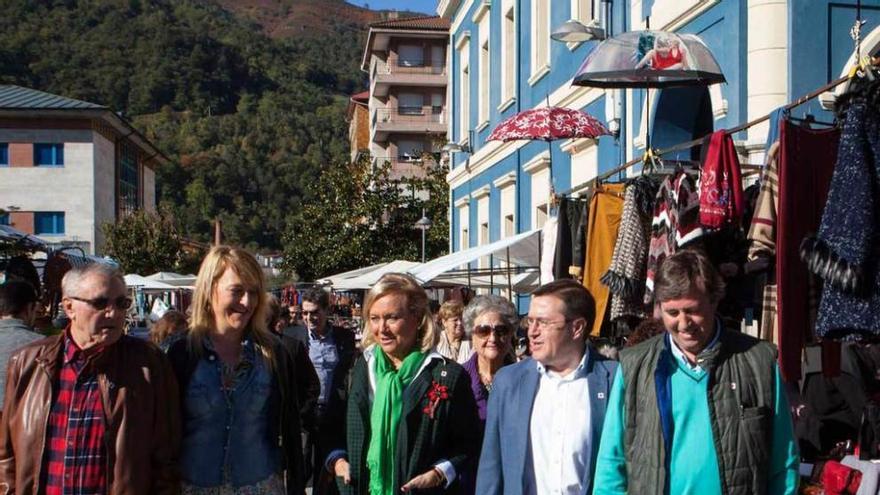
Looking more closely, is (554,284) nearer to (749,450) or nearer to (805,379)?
(749,450)

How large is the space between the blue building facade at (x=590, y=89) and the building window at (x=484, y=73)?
0.05 m

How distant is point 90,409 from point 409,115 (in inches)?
2338

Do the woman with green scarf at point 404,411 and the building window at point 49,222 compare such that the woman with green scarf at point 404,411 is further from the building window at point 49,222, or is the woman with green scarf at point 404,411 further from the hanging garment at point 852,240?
the building window at point 49,222

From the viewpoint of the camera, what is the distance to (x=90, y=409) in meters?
4.56

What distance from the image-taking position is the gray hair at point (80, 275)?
4.63 metres

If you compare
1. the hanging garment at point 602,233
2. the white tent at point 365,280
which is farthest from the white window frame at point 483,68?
the hanging garment at point 602,233

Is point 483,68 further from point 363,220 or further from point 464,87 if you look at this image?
point 363,220

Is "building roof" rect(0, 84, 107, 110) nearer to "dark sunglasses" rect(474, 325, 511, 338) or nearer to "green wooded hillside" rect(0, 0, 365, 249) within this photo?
"dark sunglasses" rect(474, 325, 511, 338)

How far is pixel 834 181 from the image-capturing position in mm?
4668

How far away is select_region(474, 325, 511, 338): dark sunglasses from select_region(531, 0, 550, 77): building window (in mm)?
12852

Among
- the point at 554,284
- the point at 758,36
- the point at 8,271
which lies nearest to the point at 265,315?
the point at 554,284

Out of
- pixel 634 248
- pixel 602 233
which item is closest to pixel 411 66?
pixel 602 233

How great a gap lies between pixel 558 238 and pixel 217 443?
4.82 m

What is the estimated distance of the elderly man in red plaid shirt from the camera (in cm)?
452
